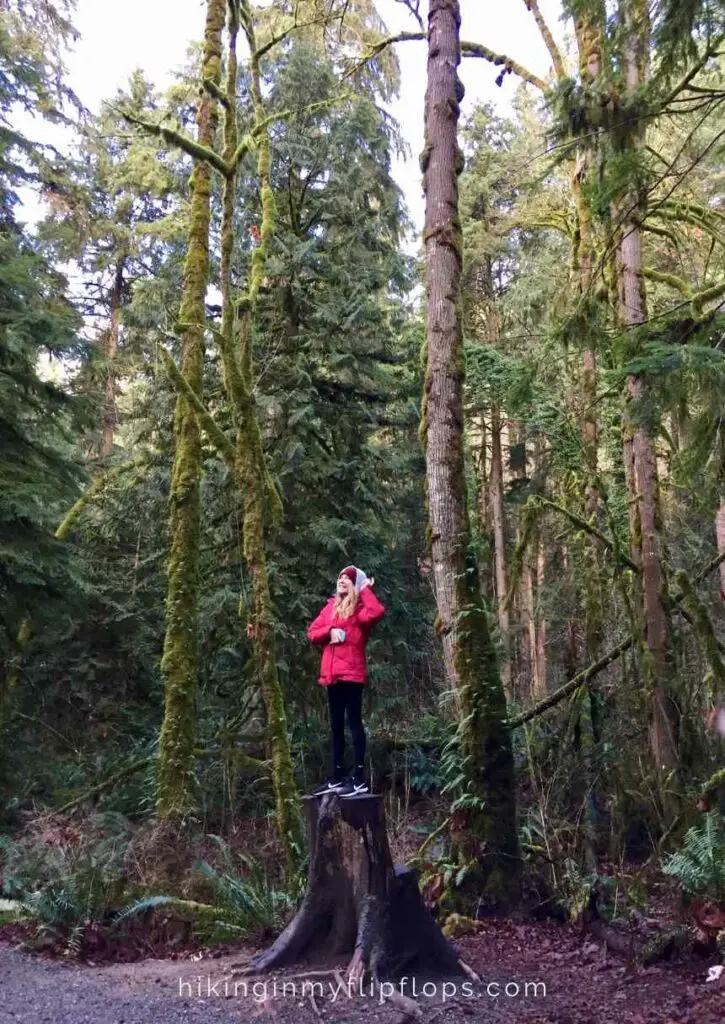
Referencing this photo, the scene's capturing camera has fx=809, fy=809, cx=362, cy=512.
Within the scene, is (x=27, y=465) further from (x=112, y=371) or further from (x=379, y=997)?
(x=379, y=997)

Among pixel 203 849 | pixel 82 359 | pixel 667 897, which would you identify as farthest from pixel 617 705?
pixel 82 359

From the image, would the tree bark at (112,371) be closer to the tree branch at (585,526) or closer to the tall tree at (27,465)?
the tall tree at (27,465)

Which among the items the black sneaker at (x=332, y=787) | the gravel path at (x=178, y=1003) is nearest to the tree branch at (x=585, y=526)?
the black sneaker at (x=332, y=787)

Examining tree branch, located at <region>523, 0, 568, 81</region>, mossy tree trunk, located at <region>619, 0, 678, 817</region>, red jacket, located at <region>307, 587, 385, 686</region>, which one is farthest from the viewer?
tree branch, located at <region>523, 0, 568, 81</region>

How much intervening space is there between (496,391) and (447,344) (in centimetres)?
347

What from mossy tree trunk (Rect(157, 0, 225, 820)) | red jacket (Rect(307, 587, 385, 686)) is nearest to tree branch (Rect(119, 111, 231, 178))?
mossy tree trunk (Rect(157, 0, 225, 820))

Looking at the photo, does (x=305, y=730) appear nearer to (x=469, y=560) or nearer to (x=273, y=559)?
(x=273, y=559)

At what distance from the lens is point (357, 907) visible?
216 inches

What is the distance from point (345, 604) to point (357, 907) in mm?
2149

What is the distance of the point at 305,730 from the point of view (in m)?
12.6

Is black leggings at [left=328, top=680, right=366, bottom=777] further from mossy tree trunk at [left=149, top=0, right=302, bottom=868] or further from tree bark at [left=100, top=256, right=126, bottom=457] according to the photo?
tree bark at [left=100, top=256, right=126, bottom=457]

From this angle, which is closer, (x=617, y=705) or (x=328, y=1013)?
(x=328, y=1013)

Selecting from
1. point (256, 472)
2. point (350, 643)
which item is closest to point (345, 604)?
point (350, 643)

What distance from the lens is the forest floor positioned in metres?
4.69
